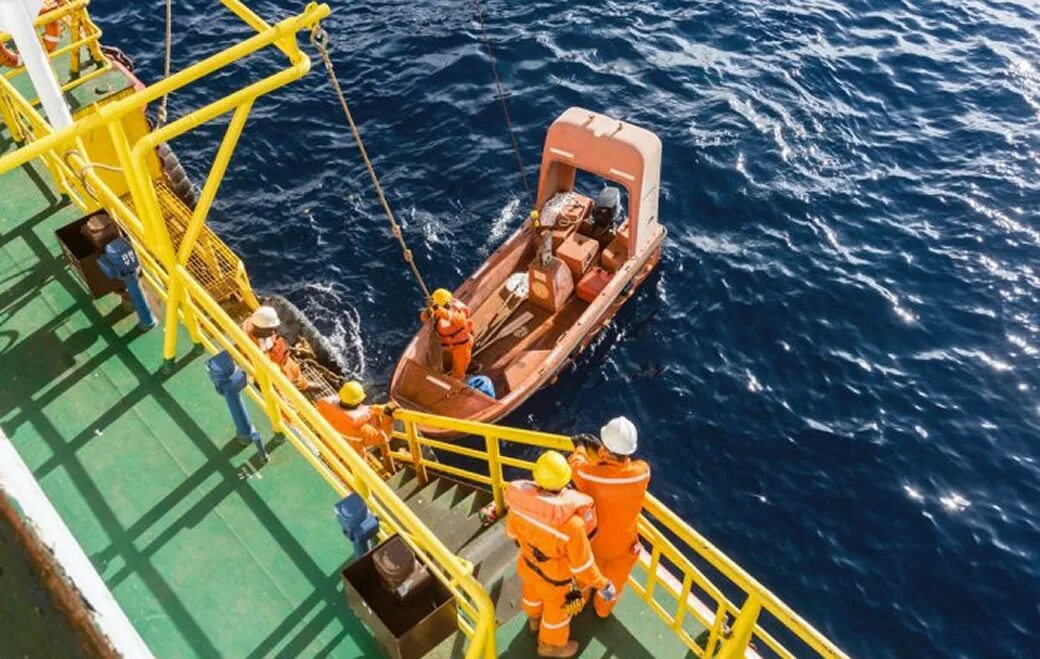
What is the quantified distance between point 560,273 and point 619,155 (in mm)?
2287

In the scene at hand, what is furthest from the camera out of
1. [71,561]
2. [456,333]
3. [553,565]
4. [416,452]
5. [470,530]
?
[456,333]

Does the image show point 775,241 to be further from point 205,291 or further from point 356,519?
point 356,519

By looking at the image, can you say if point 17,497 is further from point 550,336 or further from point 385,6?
point 385,6

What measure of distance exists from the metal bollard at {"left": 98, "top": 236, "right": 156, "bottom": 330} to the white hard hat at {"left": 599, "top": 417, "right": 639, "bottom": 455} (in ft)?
14.7

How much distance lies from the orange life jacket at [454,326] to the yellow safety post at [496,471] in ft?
16.5

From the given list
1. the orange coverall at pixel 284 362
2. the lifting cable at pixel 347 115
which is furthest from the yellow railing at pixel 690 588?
the lifting cable at pixel 347 115

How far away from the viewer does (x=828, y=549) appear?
1335 centimetres

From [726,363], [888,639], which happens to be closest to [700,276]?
[726,363]

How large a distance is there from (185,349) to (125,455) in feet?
4.26

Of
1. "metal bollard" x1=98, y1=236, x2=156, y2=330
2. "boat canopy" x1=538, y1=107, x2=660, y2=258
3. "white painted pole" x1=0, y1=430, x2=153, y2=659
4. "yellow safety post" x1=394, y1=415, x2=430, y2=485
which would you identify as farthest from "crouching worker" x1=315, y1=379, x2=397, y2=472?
"boat canopy" x1=538, y1=107, x2=660, y2=258

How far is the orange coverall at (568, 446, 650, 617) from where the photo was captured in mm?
7082

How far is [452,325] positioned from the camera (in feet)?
45.2

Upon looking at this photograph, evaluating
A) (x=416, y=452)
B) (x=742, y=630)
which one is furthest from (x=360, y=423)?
(x=742, y=630)

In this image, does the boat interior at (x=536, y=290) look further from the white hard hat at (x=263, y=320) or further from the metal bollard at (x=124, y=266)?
the metal bollard at (x=124, y=266)
